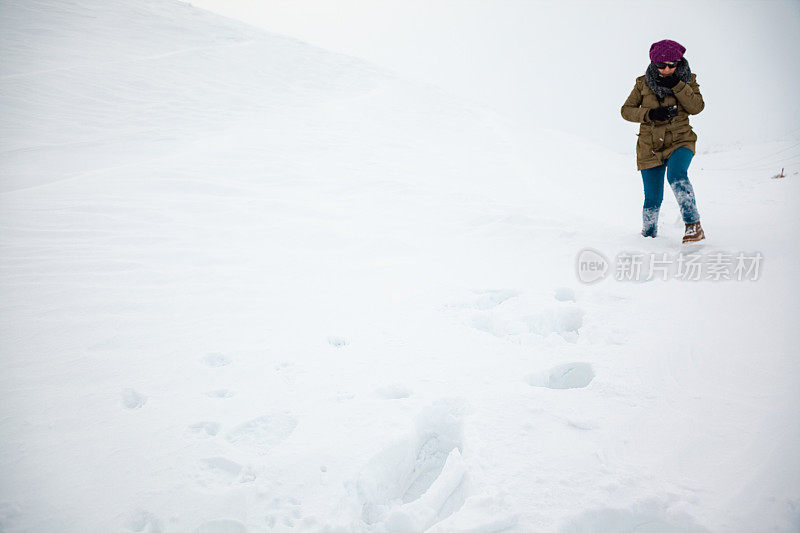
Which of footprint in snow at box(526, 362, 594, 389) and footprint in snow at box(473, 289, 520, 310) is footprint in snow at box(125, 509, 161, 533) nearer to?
footprint in snow at box(526, 362, 594, 389)

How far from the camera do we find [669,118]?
3.38 metres

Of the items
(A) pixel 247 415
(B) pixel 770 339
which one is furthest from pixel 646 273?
(A) pixel 247 415

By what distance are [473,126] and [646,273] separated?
7710 mm

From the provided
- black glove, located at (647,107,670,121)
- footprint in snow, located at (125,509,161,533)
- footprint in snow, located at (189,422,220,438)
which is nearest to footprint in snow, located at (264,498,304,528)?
footprint in snow, located at (125,509,161,533)

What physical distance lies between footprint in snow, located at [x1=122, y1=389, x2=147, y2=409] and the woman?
420cm

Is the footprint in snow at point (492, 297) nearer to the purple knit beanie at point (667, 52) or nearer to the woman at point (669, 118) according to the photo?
the woman at point (669, 118)

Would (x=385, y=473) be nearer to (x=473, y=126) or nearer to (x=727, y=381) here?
(x=727, y=381)

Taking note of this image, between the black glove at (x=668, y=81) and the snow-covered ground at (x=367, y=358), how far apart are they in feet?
4.60

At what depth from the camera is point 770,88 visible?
9600cm

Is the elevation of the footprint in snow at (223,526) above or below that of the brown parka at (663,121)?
below

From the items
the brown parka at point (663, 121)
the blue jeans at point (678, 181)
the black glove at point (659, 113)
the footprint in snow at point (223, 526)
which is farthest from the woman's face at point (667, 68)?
the footprint in snow at point (223, 526)

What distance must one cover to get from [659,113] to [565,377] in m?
2.64

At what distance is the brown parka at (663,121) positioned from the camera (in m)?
3.31

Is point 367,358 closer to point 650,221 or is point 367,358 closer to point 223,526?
point 223,526
